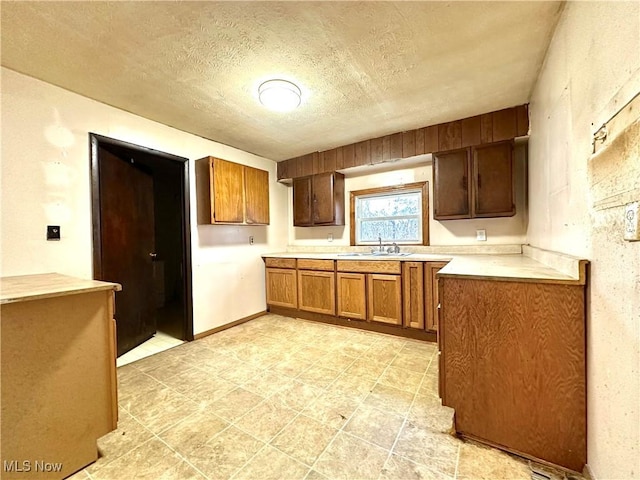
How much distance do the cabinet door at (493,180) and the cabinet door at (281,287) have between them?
237 cm

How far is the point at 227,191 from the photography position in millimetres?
3014

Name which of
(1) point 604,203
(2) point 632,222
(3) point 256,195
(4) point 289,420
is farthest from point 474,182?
(4) point 289,420

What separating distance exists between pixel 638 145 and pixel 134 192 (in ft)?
11.9

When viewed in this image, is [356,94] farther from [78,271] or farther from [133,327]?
[133,327]

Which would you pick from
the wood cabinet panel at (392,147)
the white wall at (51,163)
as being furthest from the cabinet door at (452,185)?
the white wall at (51,163)

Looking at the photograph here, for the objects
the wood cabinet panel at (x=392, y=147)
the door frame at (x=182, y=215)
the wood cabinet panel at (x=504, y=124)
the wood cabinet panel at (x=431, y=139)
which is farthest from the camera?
the wood cabinet panel at (x=392, y=147)

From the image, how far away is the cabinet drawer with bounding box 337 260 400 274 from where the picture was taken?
111 inches

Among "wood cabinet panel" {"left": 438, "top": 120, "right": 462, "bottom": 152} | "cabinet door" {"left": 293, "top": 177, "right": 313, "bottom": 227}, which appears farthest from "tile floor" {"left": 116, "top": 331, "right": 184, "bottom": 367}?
"wood cabinet panel" {"left": 438, "top": 120, "right": 462, "bottom": 152}

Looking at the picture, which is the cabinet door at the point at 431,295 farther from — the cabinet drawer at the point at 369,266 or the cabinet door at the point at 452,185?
the cabinet door at the point at 452,185

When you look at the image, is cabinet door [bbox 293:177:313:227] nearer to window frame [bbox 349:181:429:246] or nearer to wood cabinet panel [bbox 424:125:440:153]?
window frame [bbox 349:181:429:246]

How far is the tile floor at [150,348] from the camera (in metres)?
2.43

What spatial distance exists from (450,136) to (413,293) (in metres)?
1.71

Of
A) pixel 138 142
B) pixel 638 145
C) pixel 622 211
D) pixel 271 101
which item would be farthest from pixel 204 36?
pixel 622 211

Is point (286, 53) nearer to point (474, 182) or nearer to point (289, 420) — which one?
point (474, 182)
